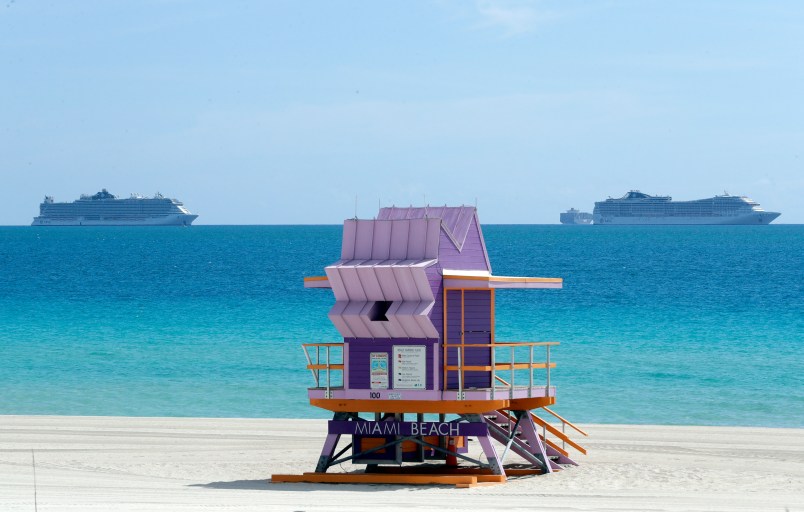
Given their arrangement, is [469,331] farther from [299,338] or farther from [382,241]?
[299,338]

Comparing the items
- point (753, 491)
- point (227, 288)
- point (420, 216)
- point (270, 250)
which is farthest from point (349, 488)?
point (270, 250)

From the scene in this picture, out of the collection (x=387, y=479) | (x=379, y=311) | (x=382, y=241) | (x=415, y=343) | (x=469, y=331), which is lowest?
(x=387, y=479)

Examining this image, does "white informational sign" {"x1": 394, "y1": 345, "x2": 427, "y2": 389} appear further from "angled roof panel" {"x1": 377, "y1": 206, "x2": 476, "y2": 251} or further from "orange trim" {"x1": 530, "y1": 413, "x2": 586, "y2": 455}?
"orange trim" {"x1": 530, "y1": 413, "x2": 586, "y2": 455}

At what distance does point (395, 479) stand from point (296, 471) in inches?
91.1

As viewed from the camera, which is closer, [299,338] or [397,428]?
[397,428]

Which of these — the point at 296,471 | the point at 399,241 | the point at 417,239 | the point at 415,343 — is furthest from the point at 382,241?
the point at 296,471

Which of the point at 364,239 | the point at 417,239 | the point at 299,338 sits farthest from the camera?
the point at 299,338

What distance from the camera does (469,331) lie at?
65.5 feet

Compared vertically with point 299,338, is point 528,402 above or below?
above

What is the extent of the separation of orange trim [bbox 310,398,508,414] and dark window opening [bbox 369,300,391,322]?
3.80 ft

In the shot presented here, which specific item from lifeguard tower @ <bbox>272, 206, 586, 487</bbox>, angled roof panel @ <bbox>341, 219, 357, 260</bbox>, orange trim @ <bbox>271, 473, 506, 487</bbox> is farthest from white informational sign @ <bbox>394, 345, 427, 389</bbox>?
angled roof panel @ <bbox>341, 219, 357, 260</bbox>

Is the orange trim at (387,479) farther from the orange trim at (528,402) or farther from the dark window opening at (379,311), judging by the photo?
the dark window opening at (379,311)

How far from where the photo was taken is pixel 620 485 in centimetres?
1956

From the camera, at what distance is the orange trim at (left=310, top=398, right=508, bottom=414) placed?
19344mm
